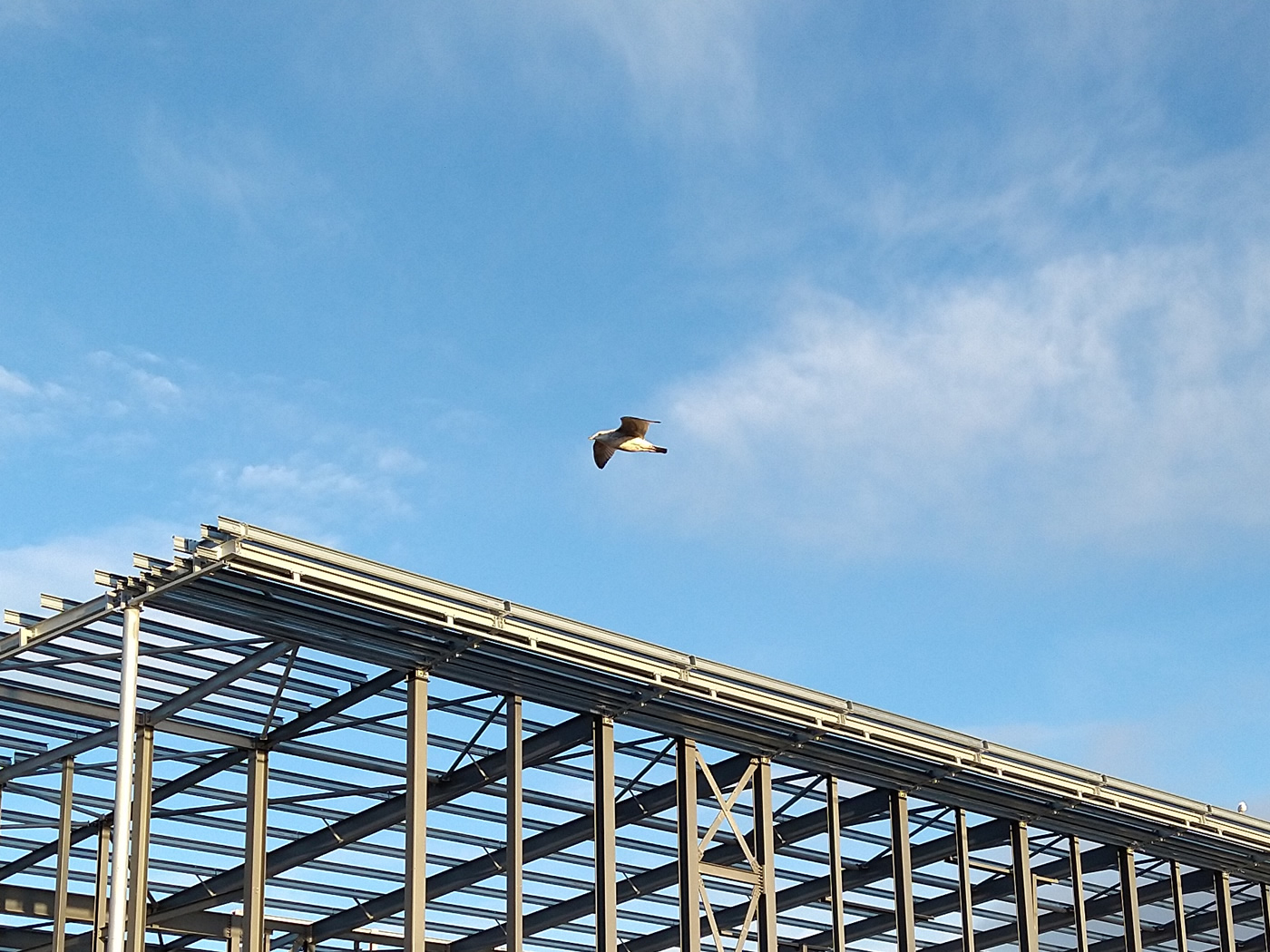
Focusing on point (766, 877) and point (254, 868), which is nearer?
point (254, 868)

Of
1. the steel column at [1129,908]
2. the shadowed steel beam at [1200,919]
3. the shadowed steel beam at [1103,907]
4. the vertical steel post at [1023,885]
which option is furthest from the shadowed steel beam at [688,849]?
the shadowed steel beam at [1200,919]

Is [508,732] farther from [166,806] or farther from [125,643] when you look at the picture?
[166,806]

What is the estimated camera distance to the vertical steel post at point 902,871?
33438 millimetres

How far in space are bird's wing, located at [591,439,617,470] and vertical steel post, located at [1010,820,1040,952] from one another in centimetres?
1711

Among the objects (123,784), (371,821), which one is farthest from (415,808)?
(371,821)

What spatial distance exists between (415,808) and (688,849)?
213 inches

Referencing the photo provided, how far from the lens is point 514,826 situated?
2705 centimetres

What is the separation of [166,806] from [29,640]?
10469 millimetres

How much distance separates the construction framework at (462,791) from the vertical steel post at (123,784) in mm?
47

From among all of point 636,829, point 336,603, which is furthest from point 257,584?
point 636,829

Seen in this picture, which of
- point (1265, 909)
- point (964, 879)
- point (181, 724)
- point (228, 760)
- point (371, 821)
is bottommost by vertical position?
point (964, 879)

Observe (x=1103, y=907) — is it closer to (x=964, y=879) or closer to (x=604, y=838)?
(x=964, y=879)

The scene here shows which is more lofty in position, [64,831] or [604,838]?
[64,831]

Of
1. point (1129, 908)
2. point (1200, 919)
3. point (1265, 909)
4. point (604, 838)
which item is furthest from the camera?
point (1200, 919)
